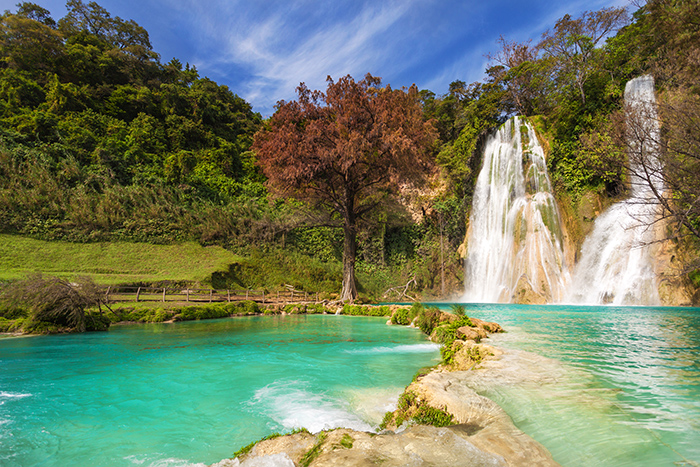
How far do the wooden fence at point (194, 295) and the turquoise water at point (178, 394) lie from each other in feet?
24.2

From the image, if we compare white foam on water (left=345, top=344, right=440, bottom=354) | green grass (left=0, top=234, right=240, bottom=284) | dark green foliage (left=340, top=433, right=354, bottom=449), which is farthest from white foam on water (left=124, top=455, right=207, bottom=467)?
green grass (left=0, top=234, right=240, bottom=284)

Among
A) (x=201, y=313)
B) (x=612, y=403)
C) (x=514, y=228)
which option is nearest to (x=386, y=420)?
(x=612, y=403)

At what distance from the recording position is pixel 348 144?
16.1 m

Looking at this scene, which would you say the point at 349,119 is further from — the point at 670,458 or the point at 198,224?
the point at 670,458

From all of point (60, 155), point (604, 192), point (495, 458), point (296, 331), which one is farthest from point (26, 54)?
point (604, 192)

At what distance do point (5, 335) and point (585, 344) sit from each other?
47.9 ft

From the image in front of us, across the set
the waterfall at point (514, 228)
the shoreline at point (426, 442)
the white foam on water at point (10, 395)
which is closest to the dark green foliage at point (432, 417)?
the shoreline at point (426, 442)

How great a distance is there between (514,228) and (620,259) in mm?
6267

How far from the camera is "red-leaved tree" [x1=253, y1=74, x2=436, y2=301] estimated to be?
1650 centimetres

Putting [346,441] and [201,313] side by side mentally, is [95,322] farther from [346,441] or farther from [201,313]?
[346,441]

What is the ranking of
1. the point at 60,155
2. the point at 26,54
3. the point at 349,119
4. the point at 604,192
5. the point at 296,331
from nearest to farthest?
1. the point at 296,331
2. the point at 349,119
3. the point at 604,192
4. the point at 60,155
5. the point at 26,54

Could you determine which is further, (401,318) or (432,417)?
(401,318)

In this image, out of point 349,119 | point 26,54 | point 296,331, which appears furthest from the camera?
point 26,54

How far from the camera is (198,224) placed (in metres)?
24.8
